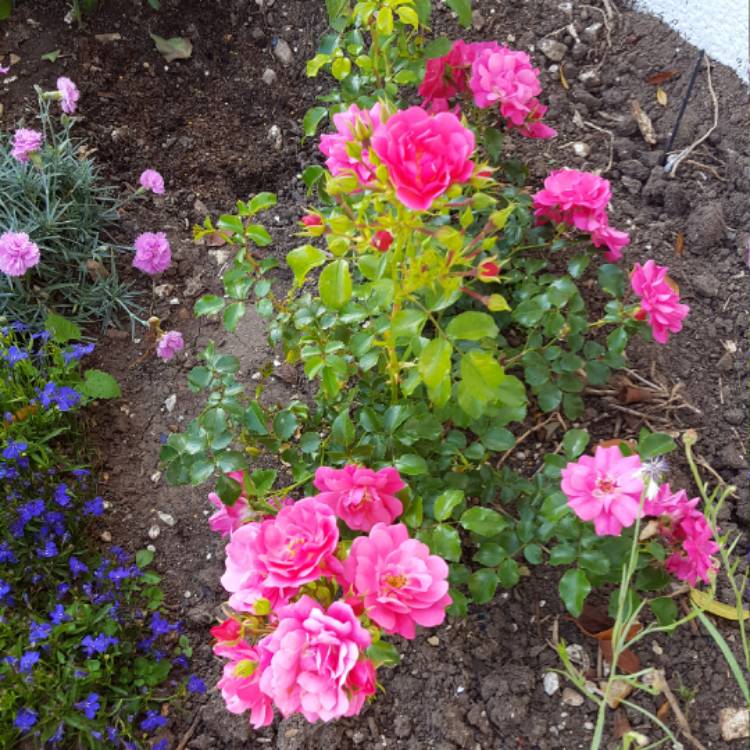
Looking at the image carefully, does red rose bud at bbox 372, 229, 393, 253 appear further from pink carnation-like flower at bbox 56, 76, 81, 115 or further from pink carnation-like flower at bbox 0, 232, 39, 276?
pink carnation-like flower at bbox 56, 76, 81, 115

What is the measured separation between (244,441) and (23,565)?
1.88ft

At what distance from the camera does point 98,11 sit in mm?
2699

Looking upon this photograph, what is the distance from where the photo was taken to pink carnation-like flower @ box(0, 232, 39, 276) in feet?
6.86

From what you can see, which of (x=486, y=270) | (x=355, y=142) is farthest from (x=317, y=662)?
(x=355, y=142)

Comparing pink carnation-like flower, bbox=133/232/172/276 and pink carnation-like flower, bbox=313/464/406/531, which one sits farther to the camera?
pink carnation-like flower, bbox=133/232/172/276

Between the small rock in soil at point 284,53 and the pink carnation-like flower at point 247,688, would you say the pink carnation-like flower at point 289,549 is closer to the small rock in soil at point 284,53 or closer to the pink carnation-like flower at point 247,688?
the pink carnation-like flower at point 247,688

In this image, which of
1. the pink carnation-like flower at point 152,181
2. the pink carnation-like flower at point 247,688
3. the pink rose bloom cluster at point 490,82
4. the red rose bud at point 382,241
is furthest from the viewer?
the pink carnation-like flower at point 152,181

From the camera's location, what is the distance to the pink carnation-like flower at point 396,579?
1.23 metres

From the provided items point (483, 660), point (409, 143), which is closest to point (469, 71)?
point (409, 143)

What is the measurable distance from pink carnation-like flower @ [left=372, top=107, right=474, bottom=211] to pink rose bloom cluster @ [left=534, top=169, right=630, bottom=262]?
1.90 ft

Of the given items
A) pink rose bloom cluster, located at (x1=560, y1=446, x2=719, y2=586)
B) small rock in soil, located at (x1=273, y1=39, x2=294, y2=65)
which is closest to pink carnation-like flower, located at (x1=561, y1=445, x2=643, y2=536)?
pink rose bloom cluster, located at (x1=560, y1=446, x2=719, y2=586)

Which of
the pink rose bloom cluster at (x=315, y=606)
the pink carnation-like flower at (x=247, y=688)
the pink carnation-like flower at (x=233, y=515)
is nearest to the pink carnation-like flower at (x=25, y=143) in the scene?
the pink carnation-like flower at (x=233, y=515)

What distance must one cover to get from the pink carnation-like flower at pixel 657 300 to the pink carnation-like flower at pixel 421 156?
604 millimetres

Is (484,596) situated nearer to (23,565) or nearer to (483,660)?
(483,660)
